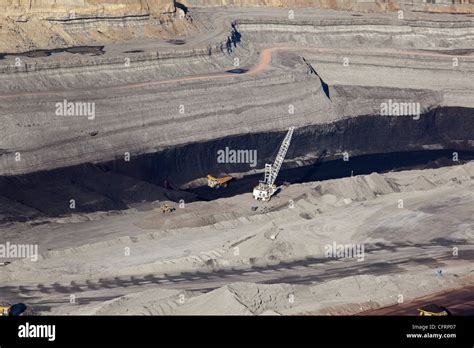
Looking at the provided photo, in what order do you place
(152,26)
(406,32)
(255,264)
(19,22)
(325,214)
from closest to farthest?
1. (255,264)
2. (325,214)
3. (19,22)
4. (152,26)
5. (406,32)

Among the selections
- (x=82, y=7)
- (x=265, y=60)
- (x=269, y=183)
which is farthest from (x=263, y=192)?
(x=82, y=7)

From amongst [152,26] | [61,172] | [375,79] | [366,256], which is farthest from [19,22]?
[366,256]

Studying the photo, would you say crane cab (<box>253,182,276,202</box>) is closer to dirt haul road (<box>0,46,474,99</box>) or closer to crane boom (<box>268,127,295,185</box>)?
crane boom (<box>268,127,295,185</box>)

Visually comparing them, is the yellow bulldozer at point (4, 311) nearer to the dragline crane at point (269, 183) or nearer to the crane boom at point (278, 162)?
the dragline crane at point (269, 183)

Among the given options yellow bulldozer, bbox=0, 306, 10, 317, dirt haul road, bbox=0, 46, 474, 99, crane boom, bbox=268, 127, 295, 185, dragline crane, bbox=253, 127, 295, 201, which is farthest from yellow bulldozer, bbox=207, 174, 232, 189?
yellow bulldozer, bbox=0, 306, 10, 317

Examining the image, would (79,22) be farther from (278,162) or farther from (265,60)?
(278,162)

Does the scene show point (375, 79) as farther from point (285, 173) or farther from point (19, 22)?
point (19, 22)

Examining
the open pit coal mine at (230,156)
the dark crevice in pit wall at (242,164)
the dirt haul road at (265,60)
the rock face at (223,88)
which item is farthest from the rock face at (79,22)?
the dark crevice in pit wall at (242,164)
